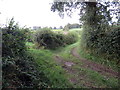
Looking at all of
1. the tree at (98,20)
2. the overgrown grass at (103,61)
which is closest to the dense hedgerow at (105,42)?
the tree at (98,20)

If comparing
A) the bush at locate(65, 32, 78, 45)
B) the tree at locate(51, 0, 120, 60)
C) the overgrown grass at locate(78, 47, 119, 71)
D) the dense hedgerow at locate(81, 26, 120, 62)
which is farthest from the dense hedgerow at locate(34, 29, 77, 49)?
the overgrown grass at locate(78, 47, 119, 71)

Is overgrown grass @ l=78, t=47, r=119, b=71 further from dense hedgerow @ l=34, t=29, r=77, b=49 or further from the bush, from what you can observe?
the bush

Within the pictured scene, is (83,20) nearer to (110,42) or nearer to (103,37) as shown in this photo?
(103,37)

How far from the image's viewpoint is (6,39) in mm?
2533

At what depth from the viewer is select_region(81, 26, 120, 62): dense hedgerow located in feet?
14.5

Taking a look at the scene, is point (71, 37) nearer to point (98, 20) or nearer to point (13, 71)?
point (98, 20)

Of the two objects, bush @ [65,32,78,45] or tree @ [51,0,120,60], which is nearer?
tree @ [51,0,120,60]

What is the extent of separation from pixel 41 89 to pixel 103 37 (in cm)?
423

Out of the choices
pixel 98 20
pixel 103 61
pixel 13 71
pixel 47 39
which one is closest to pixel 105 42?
pixel 103 61

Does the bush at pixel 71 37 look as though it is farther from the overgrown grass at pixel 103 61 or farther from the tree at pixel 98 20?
the overgrown grass at pixel 103 61

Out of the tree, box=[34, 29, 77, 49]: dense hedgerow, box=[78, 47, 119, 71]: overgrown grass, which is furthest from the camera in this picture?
box=[34, 29, 77, 49]: dense hedgerow

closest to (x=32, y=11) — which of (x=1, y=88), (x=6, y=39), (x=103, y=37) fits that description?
(x=6, y=39)

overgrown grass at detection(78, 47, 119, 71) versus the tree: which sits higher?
the tree

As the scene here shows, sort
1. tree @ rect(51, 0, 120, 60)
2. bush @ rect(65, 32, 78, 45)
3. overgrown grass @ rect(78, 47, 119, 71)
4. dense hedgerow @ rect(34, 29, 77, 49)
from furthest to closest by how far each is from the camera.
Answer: bush @ rect(65, 32, 78, 45), dense hedgerow @ rect(34, 29, 77, 49), tree @ rect(51, 0, 120, 60), overgrown grass @ rect(78, 47, 119, 71)
